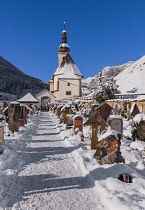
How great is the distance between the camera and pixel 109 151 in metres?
6.37

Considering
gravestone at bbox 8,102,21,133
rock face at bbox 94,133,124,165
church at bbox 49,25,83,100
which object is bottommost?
rock face at bbox 94,133,124,165

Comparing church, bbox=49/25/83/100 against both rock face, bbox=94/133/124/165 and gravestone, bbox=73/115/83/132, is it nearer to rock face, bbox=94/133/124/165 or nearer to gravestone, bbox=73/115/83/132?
gravestone, bbox=73/115/83/132

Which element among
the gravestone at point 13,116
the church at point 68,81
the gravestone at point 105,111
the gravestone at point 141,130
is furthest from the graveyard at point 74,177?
the church at point 68,81

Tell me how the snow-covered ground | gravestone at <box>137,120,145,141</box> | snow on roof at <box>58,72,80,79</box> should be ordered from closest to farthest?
the snow-covered ground
gravestone at <box>137,120,145,141</box>
snow on roof at <box>58,72,80,79</box>

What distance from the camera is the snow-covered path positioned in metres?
3.91

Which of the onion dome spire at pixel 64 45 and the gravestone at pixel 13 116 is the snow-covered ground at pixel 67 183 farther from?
the onion dome spire at pixel 64 45

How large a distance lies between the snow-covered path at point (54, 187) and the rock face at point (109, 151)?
3.51 feet

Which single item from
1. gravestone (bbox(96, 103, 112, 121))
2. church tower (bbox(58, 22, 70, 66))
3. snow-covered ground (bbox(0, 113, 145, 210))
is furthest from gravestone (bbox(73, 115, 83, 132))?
church tower (bbox(58, 22, 70, 66))

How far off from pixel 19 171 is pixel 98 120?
4.66m

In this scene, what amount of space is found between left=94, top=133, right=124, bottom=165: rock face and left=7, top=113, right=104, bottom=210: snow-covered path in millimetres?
1069

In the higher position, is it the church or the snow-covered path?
the church

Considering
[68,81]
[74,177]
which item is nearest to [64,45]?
[68,81]

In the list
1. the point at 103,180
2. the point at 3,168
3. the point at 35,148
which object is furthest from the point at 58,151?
the point at 103,180

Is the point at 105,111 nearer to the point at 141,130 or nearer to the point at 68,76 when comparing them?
the point at 141,130
